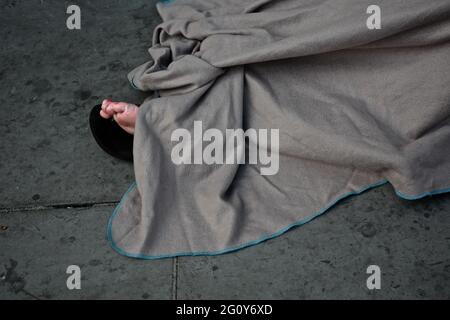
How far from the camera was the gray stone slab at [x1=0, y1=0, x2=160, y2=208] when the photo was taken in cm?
150

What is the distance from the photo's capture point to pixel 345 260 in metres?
1.31

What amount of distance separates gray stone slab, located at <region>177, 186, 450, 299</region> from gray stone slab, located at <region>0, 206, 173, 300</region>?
94 millimetres

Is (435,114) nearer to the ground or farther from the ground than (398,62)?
nearer to the ground

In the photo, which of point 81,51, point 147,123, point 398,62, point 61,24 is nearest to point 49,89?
point 81,51

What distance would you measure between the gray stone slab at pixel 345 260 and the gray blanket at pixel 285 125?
4 centimetres

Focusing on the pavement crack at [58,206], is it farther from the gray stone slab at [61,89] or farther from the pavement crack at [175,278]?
the pavement crack at [175,278]

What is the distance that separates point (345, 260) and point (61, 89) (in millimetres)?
1045

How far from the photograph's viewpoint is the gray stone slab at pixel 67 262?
1.26 metres

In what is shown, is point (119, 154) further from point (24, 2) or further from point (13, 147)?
point (24, 2)

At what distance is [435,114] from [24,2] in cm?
157

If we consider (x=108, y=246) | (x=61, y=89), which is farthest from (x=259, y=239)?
(x=61, y=89)

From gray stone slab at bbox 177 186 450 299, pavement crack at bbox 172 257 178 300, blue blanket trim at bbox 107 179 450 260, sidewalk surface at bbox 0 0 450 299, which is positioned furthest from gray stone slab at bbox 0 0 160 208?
gray stone slab at bbox 177 186 450 299

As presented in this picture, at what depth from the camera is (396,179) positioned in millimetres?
1354

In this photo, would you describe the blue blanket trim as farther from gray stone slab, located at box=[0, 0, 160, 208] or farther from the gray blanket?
gray stone slab, located at box=[0, 0, 160, 208]
